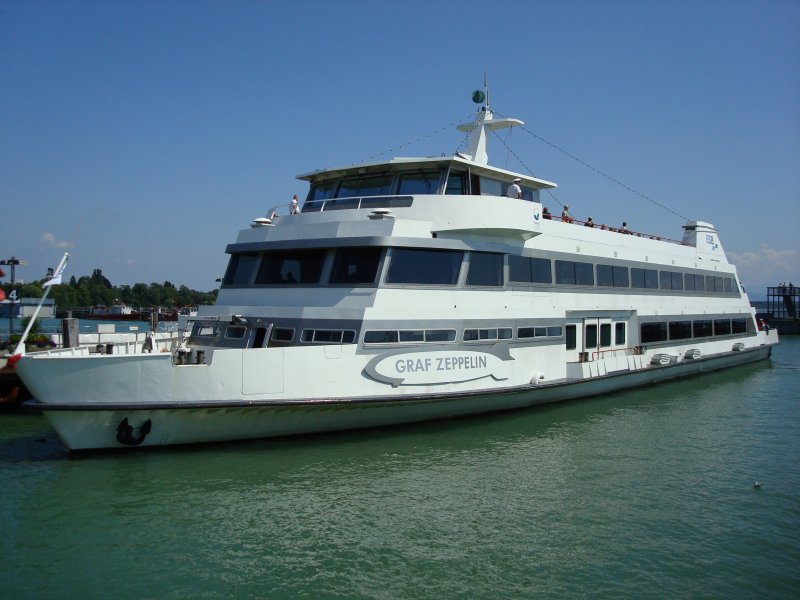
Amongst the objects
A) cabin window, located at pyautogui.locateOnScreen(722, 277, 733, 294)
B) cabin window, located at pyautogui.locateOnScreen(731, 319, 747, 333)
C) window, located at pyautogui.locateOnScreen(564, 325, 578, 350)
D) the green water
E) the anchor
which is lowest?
the green water

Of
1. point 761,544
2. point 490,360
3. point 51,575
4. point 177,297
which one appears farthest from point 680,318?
point 177,297

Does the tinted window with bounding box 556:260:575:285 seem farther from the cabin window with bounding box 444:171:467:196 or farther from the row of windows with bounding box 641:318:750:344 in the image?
the row of windows with bounding box 641:318:750:344

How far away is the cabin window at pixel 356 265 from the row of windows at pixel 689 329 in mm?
10580

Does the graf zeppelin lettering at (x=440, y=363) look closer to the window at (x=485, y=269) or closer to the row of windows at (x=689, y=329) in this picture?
the window at (x=485, y=269)

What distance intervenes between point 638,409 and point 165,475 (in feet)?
35.9

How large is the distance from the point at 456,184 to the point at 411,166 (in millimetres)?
1075

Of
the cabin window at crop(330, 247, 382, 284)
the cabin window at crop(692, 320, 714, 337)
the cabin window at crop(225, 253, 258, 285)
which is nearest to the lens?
the cabin window at crop(330, 247, 382, 284)

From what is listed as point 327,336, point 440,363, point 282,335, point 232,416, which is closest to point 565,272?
point 440,363

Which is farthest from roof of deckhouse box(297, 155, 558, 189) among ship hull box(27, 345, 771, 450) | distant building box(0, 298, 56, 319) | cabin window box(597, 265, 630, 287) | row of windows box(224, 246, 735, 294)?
distant building box(0, 298, 56, 319)

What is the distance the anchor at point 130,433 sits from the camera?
31.5 feet

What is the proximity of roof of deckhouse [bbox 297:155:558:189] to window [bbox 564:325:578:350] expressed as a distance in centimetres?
393

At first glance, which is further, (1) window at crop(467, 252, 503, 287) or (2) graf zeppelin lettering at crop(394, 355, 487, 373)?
(1) window at crop(467, 252, 503, 287)

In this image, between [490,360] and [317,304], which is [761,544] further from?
[317,304]

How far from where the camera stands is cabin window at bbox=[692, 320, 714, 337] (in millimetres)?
21844
